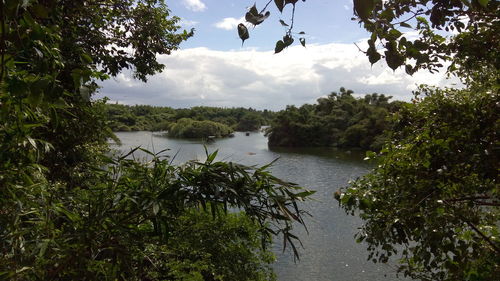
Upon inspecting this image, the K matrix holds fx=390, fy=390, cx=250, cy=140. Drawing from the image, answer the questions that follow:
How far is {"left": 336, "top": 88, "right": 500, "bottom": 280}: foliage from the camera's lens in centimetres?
312

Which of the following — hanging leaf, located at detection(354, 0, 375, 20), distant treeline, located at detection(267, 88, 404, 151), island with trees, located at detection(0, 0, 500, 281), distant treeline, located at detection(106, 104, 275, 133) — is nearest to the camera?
hanging leaf, located at detection(354, 0, 375, 20)

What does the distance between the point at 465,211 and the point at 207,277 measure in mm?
4339

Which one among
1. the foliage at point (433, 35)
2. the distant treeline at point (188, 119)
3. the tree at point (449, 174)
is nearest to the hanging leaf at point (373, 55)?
the foliage at point (433, 35)

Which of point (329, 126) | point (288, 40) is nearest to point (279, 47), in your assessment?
point (288, 40)

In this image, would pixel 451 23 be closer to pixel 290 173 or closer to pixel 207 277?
pixel 207 277

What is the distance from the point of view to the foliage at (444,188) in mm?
3115

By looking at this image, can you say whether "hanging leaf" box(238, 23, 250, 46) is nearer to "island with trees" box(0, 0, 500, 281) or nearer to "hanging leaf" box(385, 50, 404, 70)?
"island with trees" box(0, 0, 500, 281)

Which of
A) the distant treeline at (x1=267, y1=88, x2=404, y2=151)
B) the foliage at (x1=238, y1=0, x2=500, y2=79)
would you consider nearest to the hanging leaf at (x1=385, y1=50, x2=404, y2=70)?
Result: the foliage at (x1=238, y1=0, x2=500, y2=79)

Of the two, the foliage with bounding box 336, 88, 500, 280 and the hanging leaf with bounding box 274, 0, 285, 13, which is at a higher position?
the hanging leaf with bounding box 274, 0, 285, 13

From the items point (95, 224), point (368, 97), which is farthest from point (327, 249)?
point (368, 97)

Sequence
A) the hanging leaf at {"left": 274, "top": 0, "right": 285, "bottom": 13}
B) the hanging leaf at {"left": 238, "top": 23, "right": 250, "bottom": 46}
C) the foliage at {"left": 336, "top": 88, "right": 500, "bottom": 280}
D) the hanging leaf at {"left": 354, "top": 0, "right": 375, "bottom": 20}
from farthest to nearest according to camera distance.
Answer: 1. the foliage at {"left": 336, "top": 88, "right": 500, "bottom": 280}
2. the hanging leaf at {"left": 238, "top": 23, "right": 250, "bottom": 46}
3. the hanging leaf at {"left": 274, "top": 0, "right": 285, "bottom": 13}
4. the hanging leaf at {"left": 354, "top": 0, "right": 375, "bottom": 20}

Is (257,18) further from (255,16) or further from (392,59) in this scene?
(392,59)

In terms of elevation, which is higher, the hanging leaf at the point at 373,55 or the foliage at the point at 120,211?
the hanging leaf at the point at 373,55

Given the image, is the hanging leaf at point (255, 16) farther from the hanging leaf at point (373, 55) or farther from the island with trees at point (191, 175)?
the hanging leaf at point (373, 55)
